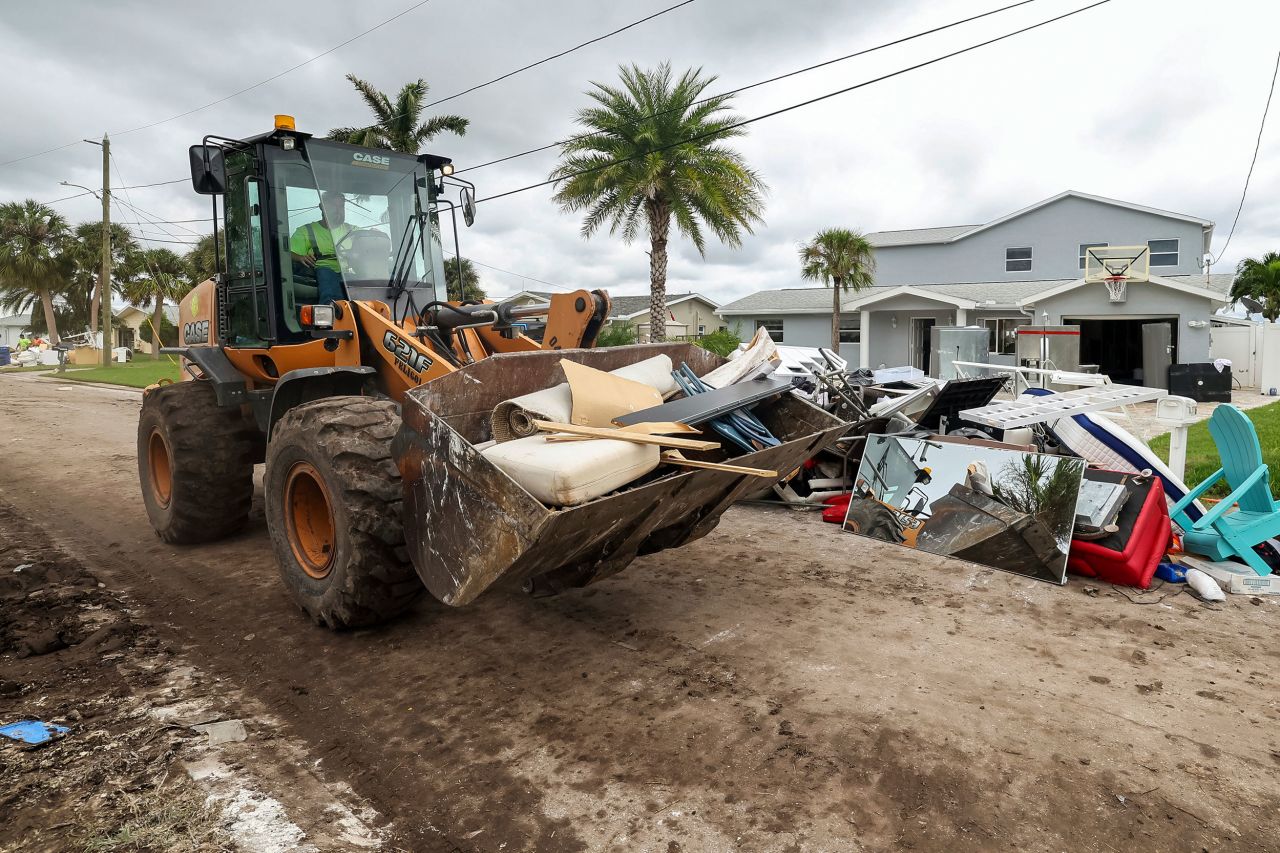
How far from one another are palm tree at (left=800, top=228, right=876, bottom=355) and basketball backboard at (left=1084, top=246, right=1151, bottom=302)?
6707 millimetres

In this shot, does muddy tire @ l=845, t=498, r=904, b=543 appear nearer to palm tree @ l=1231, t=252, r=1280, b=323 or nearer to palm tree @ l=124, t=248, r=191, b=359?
palm tree @ l=1231, t=252, r=1280, b=323

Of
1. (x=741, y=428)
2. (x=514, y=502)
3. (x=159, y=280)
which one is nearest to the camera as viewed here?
(x=514, y=502)

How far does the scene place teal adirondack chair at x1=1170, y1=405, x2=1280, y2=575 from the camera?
5535mm

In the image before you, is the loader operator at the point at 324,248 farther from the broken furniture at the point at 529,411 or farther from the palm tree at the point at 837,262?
the palm tree at the point at 837,262

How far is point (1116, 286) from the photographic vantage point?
21906mm

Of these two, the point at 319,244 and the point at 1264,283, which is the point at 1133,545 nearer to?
the point at 319,244

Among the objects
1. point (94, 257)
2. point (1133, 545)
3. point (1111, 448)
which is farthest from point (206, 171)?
point (94, 257)

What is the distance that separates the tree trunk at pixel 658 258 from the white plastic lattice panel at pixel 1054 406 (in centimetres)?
1411

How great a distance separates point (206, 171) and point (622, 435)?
370cm

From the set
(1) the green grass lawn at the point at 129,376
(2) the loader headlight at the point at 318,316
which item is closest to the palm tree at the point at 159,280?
(1) the green grass lawn at the point at 129,376

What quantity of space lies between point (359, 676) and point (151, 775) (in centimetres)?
100

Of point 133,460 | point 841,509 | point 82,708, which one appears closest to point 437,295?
point 82,708

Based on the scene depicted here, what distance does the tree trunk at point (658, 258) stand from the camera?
2094 cm

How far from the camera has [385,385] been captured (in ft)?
16.9
